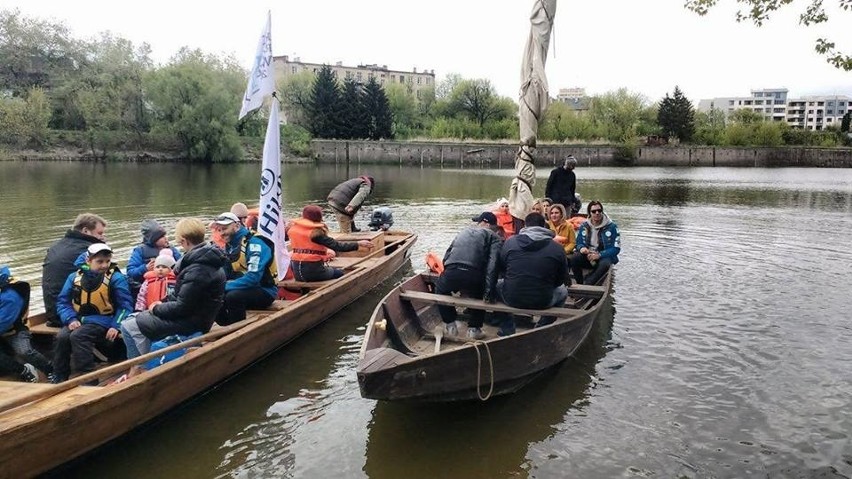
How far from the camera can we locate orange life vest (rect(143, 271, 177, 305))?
645cm

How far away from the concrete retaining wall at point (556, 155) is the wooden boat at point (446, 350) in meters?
55.9

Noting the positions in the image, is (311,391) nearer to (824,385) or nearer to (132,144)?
(824,385)

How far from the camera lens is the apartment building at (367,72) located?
11112cm

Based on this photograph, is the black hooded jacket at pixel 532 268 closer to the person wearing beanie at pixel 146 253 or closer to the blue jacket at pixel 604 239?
the blue jacket at pixel 604 239

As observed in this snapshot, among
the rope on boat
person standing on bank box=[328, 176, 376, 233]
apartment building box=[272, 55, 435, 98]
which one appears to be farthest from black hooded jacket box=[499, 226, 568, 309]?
apartment building box=[272, 55, 435, 98]

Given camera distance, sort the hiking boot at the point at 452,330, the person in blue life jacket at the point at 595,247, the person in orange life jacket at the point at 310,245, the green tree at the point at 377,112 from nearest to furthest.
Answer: the hiking boot at the point at 452,330 < the person in orange life jacket at the point at 310,245 < the person in blue life jacket at the point at 595,247 < the green tree at the point at 377,112

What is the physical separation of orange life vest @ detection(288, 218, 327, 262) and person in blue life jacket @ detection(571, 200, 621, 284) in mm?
4122

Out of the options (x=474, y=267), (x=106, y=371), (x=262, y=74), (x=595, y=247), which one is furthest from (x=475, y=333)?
(x=262, y=74)

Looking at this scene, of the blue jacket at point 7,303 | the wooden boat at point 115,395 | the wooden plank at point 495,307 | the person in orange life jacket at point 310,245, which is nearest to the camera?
the wooden boat at point 115,395

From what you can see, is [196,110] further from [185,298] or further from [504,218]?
[185,298]

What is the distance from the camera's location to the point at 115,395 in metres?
4.96

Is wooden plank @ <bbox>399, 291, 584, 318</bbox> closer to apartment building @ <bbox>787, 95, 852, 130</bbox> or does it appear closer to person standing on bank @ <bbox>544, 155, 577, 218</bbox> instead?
person standing on bank @ <bbox>544, 155, 577, 218</bbox>

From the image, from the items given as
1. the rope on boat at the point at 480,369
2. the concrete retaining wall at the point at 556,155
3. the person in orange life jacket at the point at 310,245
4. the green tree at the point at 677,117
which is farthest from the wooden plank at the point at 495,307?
the green tree at the point at 677,117

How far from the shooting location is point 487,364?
576 centimetres
